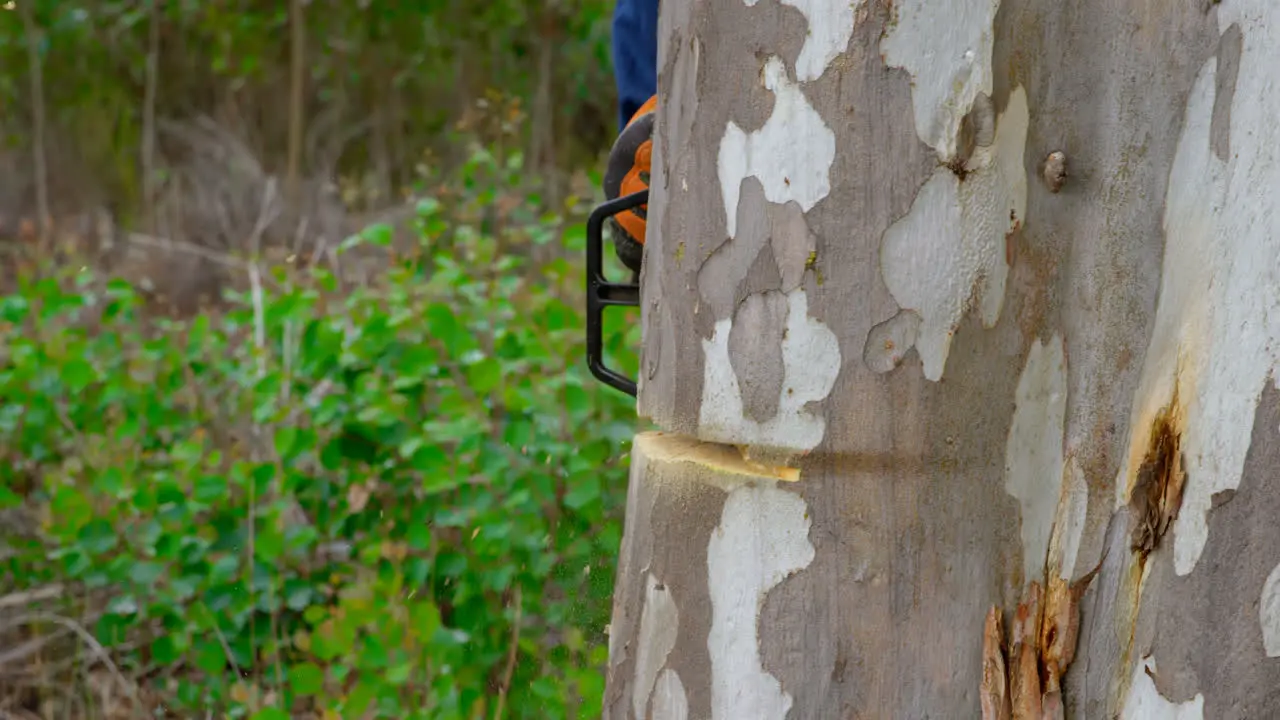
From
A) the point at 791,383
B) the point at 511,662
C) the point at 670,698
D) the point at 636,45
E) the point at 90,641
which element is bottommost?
the point at 90,641

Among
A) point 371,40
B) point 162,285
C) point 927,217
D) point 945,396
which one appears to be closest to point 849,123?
point 927,217

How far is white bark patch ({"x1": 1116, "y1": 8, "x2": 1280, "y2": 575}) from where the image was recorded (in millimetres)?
1104

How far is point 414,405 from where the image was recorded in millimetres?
2932

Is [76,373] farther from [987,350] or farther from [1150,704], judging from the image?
[1150,704]

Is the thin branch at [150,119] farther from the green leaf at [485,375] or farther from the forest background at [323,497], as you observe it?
the green leaf at [485,375]

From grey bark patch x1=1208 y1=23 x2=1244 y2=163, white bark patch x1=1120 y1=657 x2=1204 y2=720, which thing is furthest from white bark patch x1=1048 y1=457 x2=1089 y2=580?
grey bark patch x1=1208 y1=23 x2=1244 y2=163

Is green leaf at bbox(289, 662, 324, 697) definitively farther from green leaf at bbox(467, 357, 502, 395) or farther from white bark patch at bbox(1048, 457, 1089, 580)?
white bark patch at bbox(1048, 457, 1089, 580)

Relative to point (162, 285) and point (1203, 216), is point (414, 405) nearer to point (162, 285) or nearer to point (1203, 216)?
point (1203, 216)

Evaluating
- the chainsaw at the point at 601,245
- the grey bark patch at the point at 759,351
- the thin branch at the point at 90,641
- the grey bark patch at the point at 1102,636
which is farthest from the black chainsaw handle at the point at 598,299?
the thin branch at the point at 90,641

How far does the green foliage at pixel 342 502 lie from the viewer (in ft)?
8.15

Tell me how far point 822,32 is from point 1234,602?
63 cm

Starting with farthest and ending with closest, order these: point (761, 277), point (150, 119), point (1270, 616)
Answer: point (150, 119)
point (761, 277)
point (1270, 616)

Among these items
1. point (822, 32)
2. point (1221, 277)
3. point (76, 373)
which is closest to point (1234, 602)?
point (1221, 277)

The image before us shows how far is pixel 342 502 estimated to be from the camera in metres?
3.01
